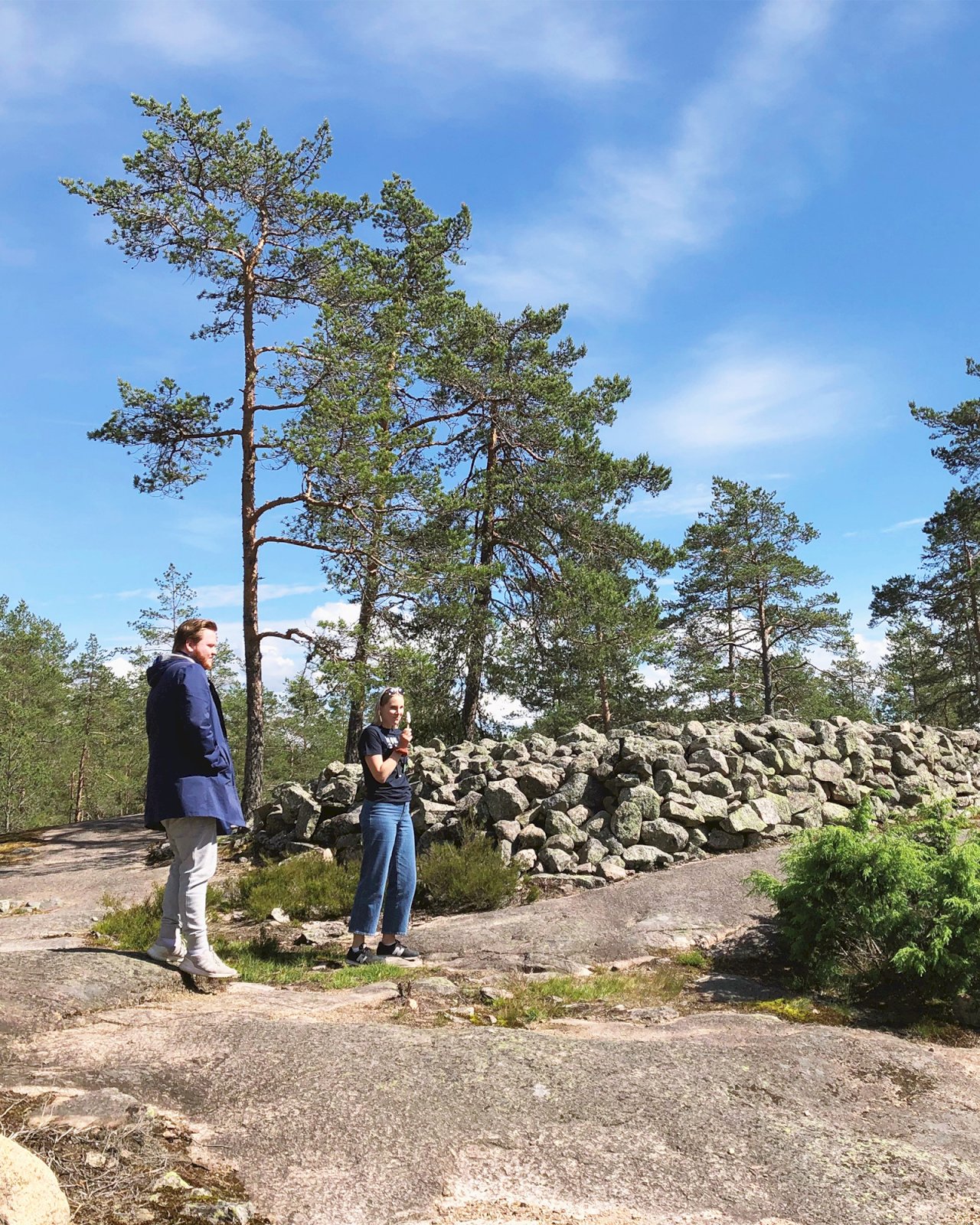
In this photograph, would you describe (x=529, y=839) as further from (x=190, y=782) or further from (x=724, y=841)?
(x=190, y=782)

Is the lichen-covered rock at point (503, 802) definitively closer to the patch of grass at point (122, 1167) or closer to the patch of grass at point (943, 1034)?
the patch of grass at point (943, 1034)

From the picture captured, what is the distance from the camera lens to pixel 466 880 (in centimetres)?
894

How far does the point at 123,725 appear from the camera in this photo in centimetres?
2792

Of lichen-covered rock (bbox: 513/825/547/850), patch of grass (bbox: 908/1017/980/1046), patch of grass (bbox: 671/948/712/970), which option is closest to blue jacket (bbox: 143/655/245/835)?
patch of grass (bbox: 671/948/712/970)

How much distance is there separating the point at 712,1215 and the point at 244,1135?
5.71 ft

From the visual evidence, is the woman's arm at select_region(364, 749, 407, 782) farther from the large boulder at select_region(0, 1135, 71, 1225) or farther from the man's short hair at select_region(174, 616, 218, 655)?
the large boulder at select_region(0, 1135, 71, 1225)

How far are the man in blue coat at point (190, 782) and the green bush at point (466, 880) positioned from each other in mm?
3956

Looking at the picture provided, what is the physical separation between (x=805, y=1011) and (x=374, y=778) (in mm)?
3333

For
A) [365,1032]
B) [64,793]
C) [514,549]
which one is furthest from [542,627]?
[64,793]

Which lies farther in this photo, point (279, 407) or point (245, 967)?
point (279, 407)

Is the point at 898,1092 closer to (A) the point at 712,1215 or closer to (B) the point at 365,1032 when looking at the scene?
(A) the point at 712,1215

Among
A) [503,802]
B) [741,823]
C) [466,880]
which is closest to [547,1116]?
[466,880]

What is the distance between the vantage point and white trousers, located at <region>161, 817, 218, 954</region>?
5066mm

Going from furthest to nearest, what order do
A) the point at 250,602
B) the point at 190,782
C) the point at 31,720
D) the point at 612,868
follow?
the point at 31,720, the point at 250,602, the point at 612,868, the point at 190,782
